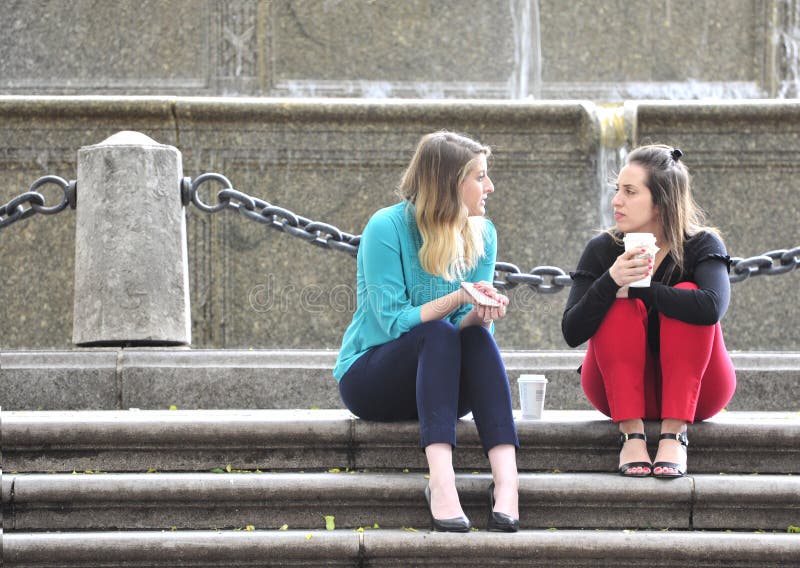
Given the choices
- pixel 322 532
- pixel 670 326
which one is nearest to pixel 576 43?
pixel 670 326

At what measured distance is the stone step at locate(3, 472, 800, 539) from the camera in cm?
381

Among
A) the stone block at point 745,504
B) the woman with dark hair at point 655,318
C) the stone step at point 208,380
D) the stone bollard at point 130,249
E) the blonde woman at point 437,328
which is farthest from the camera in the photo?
the stone bollard at point 130,249

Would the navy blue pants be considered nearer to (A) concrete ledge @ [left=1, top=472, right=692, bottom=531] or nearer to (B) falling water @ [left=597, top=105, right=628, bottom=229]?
(A) concrete ledge @ [left=1, top=472, right=692, bottom=531]

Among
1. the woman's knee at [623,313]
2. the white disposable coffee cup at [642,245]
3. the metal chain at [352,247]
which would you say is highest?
the metal chain at [352,247]

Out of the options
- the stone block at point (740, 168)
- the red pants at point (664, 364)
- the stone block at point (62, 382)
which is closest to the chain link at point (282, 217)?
the stone block at point (62, 382)

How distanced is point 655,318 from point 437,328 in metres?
0.82

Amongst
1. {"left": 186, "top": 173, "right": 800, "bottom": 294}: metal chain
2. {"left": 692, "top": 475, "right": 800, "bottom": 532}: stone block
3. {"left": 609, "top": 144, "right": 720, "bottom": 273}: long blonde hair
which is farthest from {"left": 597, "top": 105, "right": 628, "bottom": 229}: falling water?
{"left": 692, "top": 475, "right": 800, "bottom": 532}: stone block

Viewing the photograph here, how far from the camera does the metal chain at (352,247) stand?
18.1 feet

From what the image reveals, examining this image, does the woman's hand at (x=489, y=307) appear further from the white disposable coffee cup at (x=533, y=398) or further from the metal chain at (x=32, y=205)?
the metal chain at (x=32, y=205)

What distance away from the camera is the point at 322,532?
3689 mm

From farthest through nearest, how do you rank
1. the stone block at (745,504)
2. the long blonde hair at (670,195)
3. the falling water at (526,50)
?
the falling water at (526,50) < the long blonde hair at (670,195) < the stone block at (745,504)

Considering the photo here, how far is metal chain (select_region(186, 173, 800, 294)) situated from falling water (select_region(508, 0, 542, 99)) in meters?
3.57

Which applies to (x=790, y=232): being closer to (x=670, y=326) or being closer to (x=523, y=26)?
(x=523, y=26)

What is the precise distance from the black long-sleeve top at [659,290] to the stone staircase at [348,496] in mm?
360
